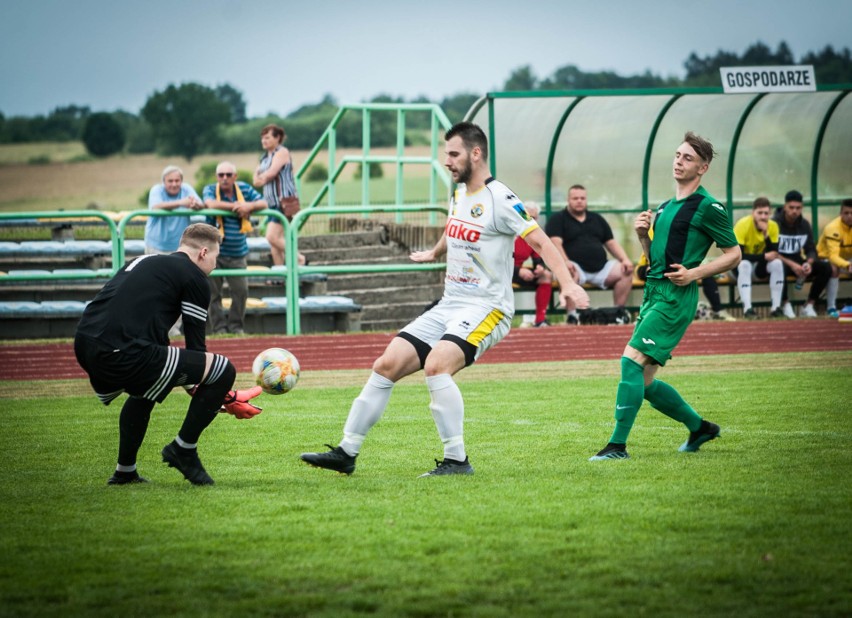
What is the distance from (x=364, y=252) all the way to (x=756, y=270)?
6.80 m

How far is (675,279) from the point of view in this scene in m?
7.21

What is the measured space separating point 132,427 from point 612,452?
9.19ft

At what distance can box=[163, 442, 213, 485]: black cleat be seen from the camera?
6562mm

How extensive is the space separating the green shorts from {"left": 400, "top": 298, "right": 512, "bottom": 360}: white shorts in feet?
2.93

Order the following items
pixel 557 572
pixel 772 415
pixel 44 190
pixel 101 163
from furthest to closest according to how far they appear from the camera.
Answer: pixel 101 163 < pixel 44 190 < pixel 772 415 < pixel 557 572

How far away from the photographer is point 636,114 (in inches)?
741

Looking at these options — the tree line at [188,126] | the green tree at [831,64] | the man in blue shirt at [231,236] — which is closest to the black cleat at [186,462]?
the man in blue shirt at [231,236]

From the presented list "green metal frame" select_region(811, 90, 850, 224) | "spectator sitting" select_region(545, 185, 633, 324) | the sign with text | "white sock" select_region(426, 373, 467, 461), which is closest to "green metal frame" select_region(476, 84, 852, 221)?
"green metal frame" select_region(811, 90, 850, 224)

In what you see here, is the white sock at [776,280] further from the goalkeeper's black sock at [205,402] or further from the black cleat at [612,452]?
the goalkeeper's black sock at [205,402]

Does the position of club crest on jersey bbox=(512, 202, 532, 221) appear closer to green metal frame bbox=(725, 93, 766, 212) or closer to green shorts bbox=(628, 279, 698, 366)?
green shorts bbox=(628, 279, 698, 366)

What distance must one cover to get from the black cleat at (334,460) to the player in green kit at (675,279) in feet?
4.89

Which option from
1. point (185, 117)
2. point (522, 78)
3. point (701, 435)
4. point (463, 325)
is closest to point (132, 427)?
point (463, 325)

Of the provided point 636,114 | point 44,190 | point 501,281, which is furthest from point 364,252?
point 44,190

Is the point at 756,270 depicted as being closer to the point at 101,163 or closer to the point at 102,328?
the point at 102,328
